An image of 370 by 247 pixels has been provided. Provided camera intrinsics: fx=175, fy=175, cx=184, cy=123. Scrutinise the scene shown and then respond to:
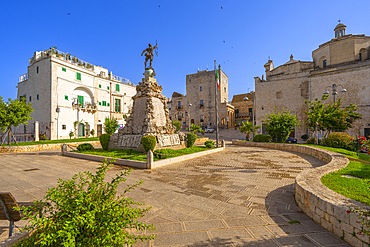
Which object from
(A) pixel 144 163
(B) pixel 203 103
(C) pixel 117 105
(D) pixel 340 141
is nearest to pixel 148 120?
(A) pixel 144 163

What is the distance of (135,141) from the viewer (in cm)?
1357

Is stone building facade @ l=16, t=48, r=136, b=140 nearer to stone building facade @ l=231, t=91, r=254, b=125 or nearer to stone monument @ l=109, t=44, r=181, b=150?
stone monument @ l=109, t=44, r=181, b=150

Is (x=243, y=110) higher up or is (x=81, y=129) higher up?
(x=243, y=110)

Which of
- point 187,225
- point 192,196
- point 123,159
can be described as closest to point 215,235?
point 187,225

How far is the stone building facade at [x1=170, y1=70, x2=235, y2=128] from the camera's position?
44.2 meters

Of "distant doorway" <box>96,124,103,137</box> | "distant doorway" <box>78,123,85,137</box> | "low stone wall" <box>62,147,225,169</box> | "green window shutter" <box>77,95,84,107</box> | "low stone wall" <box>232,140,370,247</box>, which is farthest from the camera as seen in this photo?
→ "distant doorway" <box>96,124,103,137</box>

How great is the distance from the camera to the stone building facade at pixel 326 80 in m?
24.6

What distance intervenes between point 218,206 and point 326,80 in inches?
1260

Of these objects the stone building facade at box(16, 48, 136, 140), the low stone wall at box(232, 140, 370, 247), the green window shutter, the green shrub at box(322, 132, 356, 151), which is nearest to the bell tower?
the green shrub at box(322, 132, 356, 151)

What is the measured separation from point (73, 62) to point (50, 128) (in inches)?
447

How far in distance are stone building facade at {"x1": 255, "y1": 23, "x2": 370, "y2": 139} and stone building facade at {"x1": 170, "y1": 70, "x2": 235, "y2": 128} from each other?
36.7 ft

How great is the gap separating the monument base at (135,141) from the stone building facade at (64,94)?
15.2 metres

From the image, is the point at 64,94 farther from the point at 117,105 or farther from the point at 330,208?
the point at 330,208

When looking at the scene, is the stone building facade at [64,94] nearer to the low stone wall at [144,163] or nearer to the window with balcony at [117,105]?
the window with balcony at [117,105]
